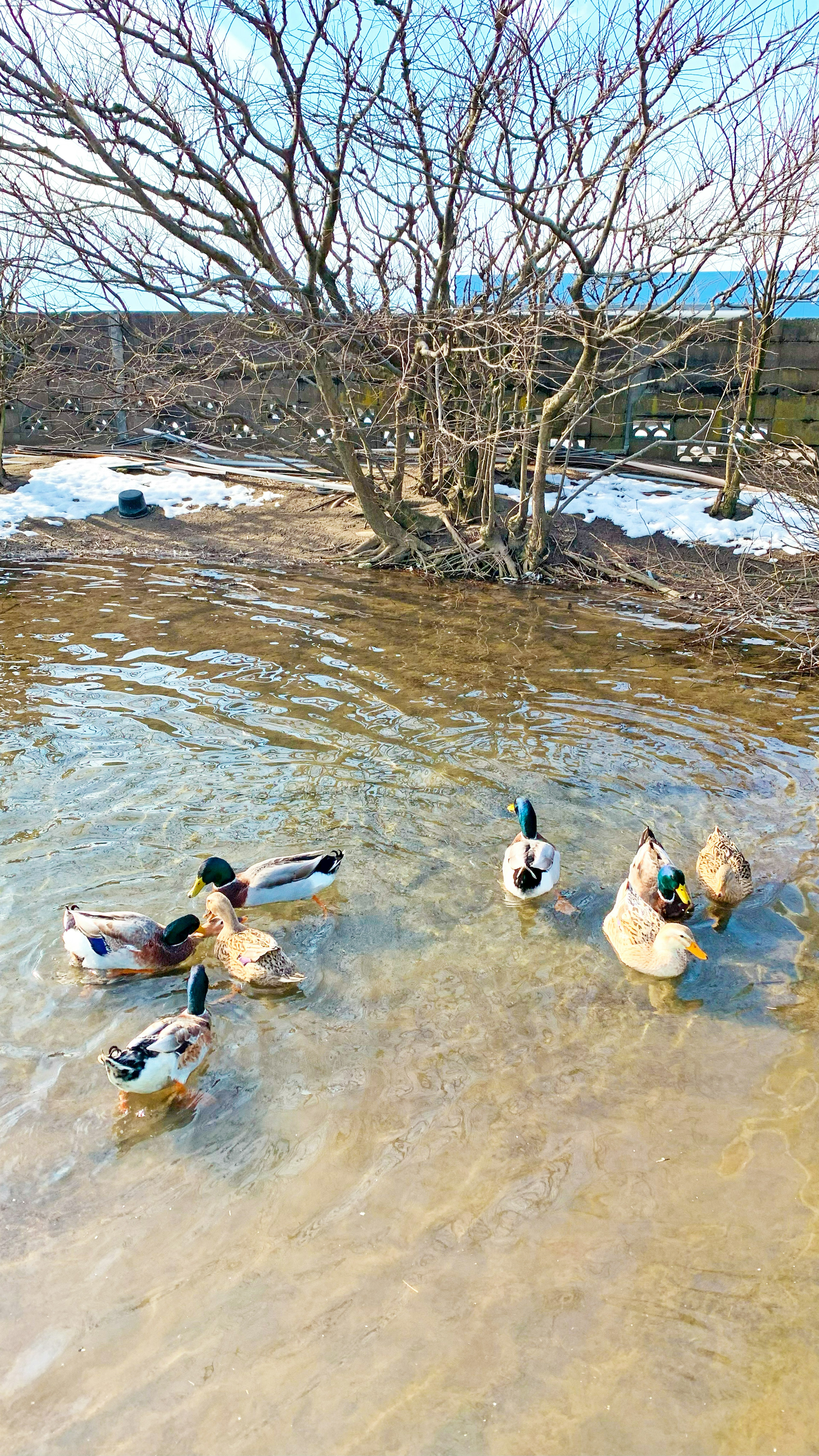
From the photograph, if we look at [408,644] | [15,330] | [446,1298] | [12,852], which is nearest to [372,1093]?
[446,1298]

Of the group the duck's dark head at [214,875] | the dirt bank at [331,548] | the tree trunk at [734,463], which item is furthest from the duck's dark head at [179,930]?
the tree trunk at [734,463]

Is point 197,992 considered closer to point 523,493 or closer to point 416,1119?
point 416,1119

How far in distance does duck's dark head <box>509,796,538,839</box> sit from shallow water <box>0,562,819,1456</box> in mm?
387

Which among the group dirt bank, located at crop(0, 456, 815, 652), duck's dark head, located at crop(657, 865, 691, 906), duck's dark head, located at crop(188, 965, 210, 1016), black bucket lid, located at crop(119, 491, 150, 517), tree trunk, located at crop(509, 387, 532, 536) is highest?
tree trunk, located at crop(509, 387, 532, 536)

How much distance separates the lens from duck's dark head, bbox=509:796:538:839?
19.7 feet

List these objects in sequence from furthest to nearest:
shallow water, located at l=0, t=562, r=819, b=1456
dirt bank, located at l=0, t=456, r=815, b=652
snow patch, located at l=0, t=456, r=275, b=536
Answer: snow patch, located at l=0, t=456, r=275, b=536 < dirt bank, located at l=0, t=456, r=815, b=652 < shallow water, located at l=0, t=562, r=819, b=1456

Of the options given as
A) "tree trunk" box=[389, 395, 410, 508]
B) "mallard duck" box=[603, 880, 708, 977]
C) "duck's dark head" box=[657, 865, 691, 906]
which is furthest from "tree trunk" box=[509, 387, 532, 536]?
"mallard duck" box=[603, 880, 708, 977]

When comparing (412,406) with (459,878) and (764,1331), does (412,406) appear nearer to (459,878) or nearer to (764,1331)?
(459,878)

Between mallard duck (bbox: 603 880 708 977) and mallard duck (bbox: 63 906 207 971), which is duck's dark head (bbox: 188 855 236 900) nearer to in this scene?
mallard duck (bbox: 63 906 207 971)

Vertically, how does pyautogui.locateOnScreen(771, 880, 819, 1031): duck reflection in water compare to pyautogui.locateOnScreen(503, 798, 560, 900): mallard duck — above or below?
below

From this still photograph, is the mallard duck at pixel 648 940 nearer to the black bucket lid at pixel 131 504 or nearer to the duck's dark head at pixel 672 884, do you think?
the duck's dark head at pixel 672 884

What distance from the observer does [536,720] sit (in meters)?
8.57

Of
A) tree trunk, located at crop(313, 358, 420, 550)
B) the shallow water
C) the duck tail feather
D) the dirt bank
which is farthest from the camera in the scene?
tree trunk, located at crop(313, 358, 420, 550)

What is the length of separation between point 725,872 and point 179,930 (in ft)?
10.4
